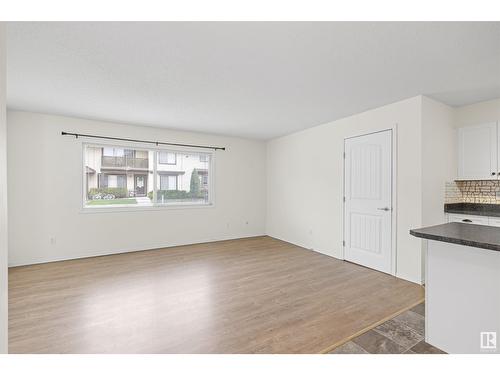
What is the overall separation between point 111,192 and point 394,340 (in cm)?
464

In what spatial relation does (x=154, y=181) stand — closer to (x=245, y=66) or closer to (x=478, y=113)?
(x=245, y=66)

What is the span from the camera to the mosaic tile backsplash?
132 inches

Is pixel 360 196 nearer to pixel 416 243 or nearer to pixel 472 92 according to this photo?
pixel 416 243

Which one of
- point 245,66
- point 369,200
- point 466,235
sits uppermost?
point 245,66

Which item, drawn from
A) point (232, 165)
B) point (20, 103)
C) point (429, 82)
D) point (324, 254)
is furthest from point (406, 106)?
point (20, 103)

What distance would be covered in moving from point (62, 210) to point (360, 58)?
475 centimetres

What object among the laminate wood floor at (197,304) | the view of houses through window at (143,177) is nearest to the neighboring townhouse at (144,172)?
the view of houses through window at (143,177)

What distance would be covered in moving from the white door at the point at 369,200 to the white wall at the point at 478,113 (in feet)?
3.52

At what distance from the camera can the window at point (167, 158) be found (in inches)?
195

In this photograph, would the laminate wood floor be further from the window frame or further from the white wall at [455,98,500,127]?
the white wall at [455,98,500,127]

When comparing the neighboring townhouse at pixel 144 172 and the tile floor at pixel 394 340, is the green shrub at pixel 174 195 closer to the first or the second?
the neighboring townhouse at pixel 144 172

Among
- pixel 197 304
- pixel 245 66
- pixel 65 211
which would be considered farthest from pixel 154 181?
pixel 245 66

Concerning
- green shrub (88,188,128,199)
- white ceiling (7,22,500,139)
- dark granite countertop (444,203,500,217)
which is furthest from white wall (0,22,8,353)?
dark granite countertop (444,203,500,217)

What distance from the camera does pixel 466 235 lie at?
162 centimetres
